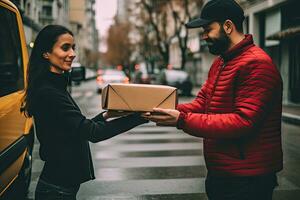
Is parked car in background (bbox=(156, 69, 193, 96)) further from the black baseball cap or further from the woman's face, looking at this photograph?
the black baseball cap

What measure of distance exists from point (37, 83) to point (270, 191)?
1.55m

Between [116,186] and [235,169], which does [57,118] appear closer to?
[235,169]

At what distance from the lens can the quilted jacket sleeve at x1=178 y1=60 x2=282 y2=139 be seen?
251cm

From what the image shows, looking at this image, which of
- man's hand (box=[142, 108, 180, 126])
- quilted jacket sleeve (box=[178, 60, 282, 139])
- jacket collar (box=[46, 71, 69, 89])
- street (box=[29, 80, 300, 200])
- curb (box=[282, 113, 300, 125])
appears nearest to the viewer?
quilted jacket sleeve (box=[178, 60, 282, 139])

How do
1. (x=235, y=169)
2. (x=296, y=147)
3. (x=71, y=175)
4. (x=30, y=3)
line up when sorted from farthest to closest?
(x=30, y=3), (x=296, y=147), (x=71, y=175), (x=235, y=169)

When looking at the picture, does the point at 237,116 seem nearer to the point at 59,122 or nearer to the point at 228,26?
the point at 228,26

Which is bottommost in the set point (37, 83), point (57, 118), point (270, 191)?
point (270, 191)

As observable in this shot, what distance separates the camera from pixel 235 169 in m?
2.64

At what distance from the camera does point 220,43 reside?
107 inches

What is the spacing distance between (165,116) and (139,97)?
20 centimetres

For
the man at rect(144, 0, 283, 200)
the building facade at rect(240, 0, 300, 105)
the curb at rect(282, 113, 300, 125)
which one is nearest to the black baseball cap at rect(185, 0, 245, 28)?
the man at rect(144, 0, 283, 200)

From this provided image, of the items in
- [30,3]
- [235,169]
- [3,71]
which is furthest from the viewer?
[30,3]

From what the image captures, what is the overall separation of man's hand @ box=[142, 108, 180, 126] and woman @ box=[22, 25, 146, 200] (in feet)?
0.49

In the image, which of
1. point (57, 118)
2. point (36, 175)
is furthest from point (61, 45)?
point (36, 175)
